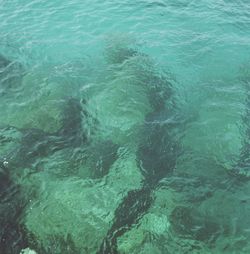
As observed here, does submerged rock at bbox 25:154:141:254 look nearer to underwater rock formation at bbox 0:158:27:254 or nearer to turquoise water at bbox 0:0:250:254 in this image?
turquoise water at bbox 0:0:250:254

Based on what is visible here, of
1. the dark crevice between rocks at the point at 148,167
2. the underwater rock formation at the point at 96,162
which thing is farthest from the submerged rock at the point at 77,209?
the dark crevice between rocks at the point at 148,167

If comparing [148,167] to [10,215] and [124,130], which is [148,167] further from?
[10,215]

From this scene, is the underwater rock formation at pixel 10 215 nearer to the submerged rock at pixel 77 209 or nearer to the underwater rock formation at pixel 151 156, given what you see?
the submerged rock at pixel 77 209

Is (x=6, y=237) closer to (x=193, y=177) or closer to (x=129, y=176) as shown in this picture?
(x=129, y=176)

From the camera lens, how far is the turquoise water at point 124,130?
11883mm

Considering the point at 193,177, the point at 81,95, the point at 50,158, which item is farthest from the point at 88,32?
the point at 193,177

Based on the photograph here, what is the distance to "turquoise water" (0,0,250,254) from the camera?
11.9 m

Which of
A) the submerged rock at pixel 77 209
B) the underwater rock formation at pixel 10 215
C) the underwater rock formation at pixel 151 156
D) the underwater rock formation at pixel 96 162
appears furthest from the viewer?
the underwater rock formation at pixel 151 156

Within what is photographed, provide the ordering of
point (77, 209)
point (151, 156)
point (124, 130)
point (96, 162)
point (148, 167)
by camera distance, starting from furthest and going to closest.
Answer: point (124, 130), point (151, 156), point (96, 162), point (148, 167), point (77, 209)

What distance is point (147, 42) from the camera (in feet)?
70.2

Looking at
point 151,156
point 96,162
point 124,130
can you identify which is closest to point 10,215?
point 96,162

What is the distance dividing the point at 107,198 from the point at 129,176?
129cm

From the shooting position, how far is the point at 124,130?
1557cm

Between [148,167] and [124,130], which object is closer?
[148,167]
